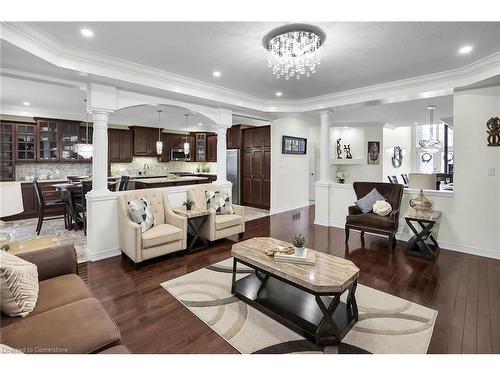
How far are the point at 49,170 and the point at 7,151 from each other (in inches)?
36.9

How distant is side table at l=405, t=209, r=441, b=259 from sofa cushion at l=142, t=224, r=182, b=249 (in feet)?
11.2

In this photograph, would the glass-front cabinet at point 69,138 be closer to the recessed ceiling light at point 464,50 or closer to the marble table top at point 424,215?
the marble table top at point 424,215

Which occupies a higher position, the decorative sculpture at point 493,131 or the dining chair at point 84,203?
the decorative sculpture at point 493,131

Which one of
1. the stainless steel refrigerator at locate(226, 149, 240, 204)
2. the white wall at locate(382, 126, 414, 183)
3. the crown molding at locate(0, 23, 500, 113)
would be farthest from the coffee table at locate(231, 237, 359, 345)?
the white wall at locate(382, 126, 414, 183)

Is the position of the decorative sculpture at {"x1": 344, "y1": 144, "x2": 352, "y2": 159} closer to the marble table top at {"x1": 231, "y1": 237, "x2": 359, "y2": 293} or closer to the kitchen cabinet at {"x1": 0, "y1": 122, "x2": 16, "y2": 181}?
the marble table top at {"x1": 231, "y1": 237, "x2": 359, "y2": 293}

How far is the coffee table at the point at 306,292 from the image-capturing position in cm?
199

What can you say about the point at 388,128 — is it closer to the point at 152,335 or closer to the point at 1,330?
the point at 152,335

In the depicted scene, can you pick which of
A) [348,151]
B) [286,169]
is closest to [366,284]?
[286,169]

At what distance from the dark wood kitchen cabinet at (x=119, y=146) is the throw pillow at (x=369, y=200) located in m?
7.00

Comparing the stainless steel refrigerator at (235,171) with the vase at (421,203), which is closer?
the vase at (421,203)

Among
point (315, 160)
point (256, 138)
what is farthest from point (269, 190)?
point (315, 160)

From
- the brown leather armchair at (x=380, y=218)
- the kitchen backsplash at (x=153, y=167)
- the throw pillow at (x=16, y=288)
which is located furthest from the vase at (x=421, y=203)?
the kitchen backsplash at (x=153, y=167)
